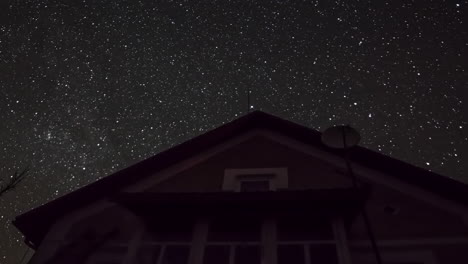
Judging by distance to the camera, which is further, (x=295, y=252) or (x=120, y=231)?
(x=120, y=231)

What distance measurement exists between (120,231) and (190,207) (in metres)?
2.09

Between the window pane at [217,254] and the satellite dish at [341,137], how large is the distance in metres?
3.34

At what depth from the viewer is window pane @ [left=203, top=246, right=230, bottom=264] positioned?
9617 mm

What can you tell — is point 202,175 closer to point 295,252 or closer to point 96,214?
point 96,214

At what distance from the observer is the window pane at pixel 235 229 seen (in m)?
9.80

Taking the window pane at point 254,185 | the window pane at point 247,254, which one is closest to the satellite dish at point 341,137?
the window pane at point 254,185

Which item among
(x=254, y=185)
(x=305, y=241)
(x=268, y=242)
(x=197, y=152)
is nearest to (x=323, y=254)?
(x=305, y=241)

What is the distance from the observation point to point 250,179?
11742mm

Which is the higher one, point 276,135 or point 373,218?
point 276,135

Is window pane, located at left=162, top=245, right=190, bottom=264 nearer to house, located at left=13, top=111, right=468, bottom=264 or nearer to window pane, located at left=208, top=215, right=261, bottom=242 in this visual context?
house, located at left=13, top=111, right=468, bottom=264

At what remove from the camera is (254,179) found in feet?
38.5

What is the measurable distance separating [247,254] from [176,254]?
5.43ft

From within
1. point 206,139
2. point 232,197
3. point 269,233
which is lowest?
point 269,233

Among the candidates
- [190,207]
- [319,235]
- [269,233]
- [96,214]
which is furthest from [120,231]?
[319,235]
